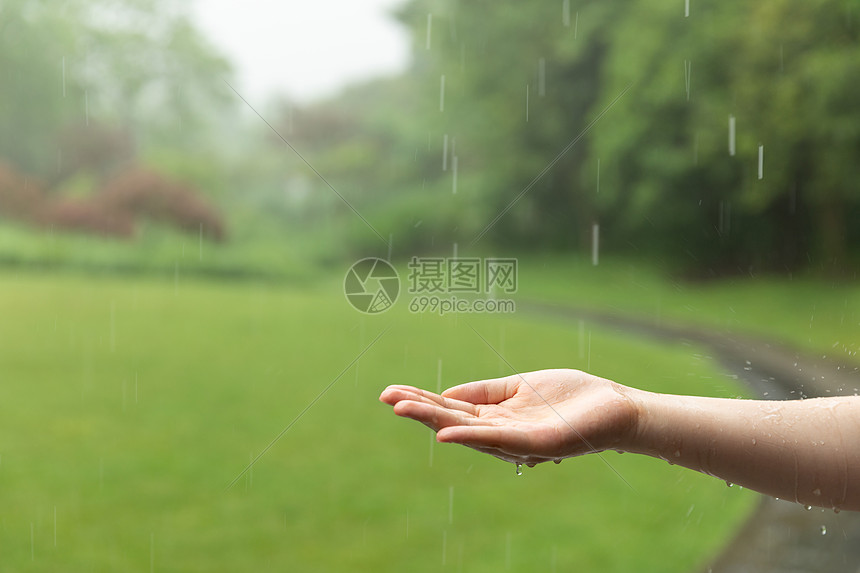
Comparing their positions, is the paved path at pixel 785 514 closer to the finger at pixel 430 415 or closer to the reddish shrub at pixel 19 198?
the finger at pixel 430 415

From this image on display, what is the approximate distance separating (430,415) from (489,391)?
294 millimetres

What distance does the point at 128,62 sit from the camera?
58.6 feet

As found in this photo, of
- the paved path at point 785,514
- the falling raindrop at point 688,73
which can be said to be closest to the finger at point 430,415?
the paved path at point 785,514

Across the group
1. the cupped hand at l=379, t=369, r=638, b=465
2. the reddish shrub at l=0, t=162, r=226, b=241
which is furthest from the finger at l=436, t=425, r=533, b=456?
the reddish shrub at l=0, t=162, r=226, b=241

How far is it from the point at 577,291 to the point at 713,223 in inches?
83.9

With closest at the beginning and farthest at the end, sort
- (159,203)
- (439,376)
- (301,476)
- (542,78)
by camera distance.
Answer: (301,476), (439,376), (542,78), (159,203)

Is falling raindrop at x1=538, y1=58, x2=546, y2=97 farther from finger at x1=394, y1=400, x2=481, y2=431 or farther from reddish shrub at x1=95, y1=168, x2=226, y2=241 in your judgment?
finger at x1=394, y1=400, x2=481, y2=431

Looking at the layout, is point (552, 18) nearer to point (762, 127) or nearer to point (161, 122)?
point (762, 127)

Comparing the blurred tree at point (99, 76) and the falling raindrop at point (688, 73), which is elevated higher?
the blurred tree at point (99, 76)

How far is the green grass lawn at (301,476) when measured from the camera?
9.80ft

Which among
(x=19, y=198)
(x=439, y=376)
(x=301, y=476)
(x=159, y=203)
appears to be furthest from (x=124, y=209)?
(x=301, y=476)

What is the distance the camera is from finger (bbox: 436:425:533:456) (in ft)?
3.69

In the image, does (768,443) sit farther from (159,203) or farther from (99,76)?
(99,76)

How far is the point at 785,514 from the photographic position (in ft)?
10.8
